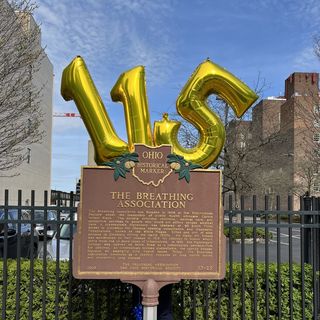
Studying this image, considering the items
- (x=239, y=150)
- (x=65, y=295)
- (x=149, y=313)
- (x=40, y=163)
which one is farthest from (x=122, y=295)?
(x=40, y=163)

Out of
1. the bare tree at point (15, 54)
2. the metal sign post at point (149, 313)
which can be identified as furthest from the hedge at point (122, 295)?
the bare tree at point (15, 54)

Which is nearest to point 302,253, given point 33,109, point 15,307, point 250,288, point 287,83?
point 250,288

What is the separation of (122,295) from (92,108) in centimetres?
236

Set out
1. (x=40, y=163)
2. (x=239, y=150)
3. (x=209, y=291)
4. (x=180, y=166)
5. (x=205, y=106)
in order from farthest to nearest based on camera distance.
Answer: (x=40, y=163), (x=239, y=150), (x=209, y=291), (x=205, y=106), (x=180, y=166)

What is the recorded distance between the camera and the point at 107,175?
4512mm

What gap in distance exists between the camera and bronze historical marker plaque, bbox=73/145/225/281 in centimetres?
440

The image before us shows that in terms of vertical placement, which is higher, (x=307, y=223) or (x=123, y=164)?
(x=123, y=164)

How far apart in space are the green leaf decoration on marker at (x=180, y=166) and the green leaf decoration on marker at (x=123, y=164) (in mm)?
351

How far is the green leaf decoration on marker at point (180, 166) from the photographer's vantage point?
14.9 ft

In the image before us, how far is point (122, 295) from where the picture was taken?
18.4 ft

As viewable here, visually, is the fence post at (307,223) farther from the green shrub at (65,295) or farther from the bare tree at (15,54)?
the bare tree at (15,54)

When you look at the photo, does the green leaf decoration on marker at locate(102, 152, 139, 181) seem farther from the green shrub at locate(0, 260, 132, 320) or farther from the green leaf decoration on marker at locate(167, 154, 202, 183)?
the green shrub at locate(0, 260, 132, 320)

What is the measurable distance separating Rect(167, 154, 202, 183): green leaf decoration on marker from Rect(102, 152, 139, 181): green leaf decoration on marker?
0.35 metres

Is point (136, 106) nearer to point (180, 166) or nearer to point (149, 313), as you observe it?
point (180, 166)
